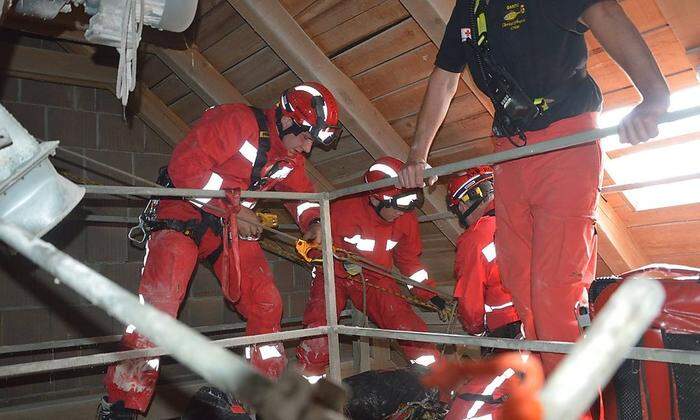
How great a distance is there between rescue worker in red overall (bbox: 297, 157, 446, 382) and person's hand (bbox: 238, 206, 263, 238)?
766mm

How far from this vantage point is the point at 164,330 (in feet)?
1.96

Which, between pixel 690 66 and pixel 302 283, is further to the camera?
pixel 302 283

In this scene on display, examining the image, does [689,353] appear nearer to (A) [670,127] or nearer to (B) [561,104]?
(B) [561,104]

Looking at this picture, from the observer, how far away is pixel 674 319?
1.55 meters

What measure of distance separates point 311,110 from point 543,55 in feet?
4.68

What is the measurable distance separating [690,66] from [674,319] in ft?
4.22

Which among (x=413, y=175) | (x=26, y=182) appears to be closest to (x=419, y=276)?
(x=413, y=175)

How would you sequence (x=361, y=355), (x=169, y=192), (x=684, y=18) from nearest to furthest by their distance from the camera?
(x=684, y=18), (x=169, y=192), (x=361, y=355)

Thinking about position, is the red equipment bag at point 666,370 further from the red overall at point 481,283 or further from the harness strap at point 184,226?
the harness strap at point 184,226

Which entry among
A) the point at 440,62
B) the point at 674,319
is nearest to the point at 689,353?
the point at 674,319

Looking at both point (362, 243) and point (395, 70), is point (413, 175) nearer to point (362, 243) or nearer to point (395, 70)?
point (395, 70)

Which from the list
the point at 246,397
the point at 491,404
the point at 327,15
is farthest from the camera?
the point at 327,15

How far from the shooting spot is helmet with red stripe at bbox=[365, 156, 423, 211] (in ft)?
11.3

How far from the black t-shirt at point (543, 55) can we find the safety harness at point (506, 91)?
14 mm
